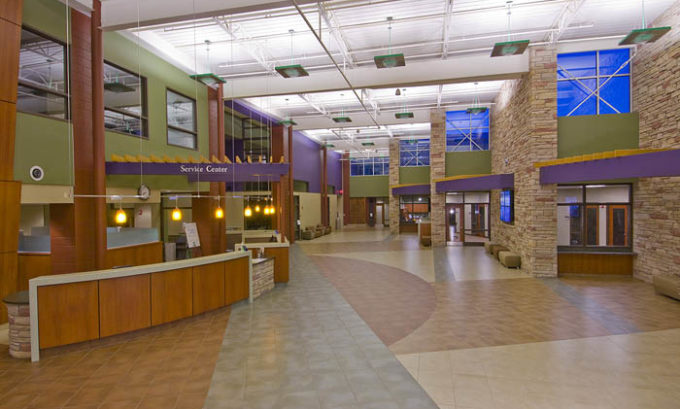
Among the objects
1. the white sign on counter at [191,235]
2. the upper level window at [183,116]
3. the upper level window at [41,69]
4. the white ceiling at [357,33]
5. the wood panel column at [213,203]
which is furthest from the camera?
the wood panel column at [213,203]

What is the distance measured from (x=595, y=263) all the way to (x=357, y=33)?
8.93m

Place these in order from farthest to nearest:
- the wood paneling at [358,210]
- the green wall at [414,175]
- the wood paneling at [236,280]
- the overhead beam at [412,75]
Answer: the wood paneling at [358,210] → the green wall at [414,175] → the overhead beam at [412,75] → the wood paneling at [236,280]

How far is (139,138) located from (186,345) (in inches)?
238

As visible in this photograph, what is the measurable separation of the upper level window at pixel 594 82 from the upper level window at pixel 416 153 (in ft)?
42.0

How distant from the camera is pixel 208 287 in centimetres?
663

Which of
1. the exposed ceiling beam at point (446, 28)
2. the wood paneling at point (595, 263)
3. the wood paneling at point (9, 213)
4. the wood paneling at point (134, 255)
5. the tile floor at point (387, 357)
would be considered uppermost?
the exposed ceiling beam at point (446, 28)

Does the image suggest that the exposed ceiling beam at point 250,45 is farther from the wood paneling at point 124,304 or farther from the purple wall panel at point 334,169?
the purple wall panel at point 334,169

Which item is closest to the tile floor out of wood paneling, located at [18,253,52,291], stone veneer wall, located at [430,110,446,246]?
wood paneling, located at [18,253,52,291]

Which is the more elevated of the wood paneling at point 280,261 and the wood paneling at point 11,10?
the wood paneling at point 11,10

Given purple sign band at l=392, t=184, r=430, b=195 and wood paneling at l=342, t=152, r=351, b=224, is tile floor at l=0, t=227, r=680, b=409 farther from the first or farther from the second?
wood paneling at l=342, t=152, r=351, b=224

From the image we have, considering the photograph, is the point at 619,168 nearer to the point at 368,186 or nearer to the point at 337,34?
the point at 337,34

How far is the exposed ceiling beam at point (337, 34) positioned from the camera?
830 centimetres

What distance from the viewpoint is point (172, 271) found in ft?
19.9

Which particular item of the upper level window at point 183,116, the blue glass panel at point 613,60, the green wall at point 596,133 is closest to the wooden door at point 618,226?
the green wall at point 596,133
